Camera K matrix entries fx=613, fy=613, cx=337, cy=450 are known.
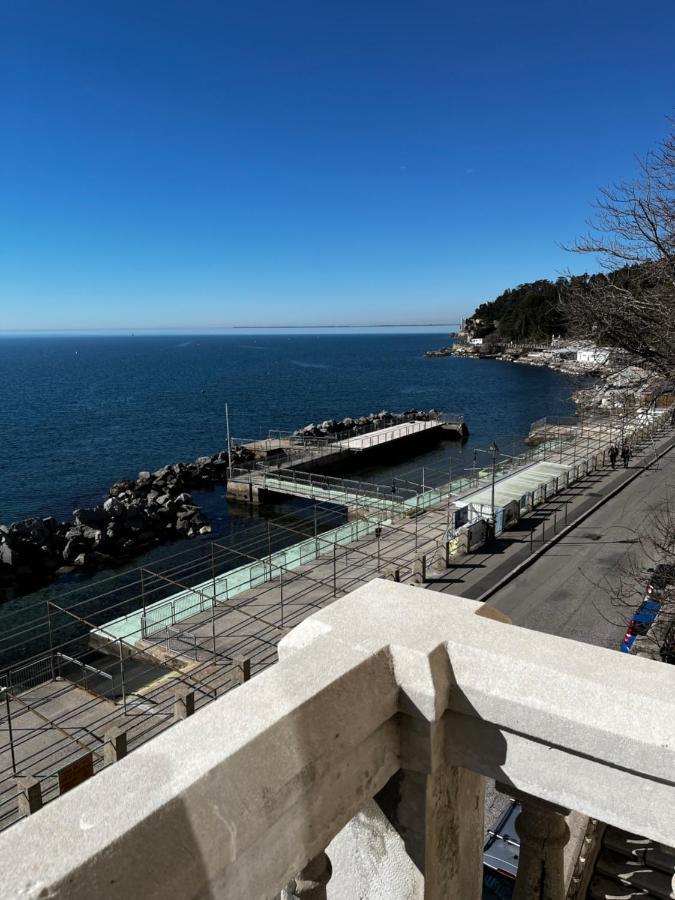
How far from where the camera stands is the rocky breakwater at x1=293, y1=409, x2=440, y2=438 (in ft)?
213

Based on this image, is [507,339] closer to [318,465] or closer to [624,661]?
[318,465]

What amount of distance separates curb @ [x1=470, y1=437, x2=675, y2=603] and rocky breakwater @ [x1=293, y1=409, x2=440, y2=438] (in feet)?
97.2

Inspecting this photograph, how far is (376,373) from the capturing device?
508ft

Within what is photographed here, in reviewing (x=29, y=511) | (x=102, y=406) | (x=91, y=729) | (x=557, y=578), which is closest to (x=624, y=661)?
(x=91, y=729)

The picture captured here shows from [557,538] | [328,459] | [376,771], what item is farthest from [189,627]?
[328,459]

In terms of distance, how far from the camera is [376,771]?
226cm

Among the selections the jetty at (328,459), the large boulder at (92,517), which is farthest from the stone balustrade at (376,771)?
the large boulder at (92,517)

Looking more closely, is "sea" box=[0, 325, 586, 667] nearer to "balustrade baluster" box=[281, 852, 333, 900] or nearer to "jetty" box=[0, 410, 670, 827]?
"jetty" box=[0, 410, 670, 827]

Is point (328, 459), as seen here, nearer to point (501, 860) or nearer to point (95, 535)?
point (95, 535)

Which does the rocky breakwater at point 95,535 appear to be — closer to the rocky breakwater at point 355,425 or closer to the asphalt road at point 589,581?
the rocky breakwater at point 355,425

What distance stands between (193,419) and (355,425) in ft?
80.3

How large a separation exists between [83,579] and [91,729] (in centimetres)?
1888

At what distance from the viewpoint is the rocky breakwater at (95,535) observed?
106 feet

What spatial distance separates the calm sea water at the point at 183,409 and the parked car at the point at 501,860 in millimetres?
6292
